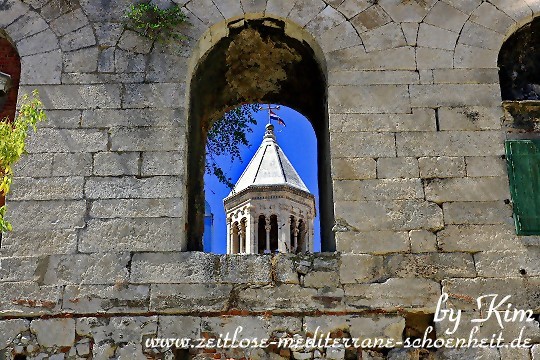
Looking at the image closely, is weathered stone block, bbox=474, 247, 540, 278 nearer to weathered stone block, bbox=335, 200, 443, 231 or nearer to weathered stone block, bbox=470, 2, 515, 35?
weathered stone block, bbox=335, 200, 443, 231

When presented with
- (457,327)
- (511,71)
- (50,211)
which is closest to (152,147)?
(50,211)

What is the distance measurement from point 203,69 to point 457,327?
12.1ft

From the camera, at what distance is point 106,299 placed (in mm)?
5887

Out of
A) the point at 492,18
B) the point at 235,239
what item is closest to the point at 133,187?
the point at 492,18

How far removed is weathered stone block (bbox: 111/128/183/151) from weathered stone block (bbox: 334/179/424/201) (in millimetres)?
1545

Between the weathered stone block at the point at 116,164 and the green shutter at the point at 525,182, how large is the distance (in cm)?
340

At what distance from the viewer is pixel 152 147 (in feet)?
21.1

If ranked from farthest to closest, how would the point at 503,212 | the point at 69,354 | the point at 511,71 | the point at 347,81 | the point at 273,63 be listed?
the point at 273,63
the point at 511,71
the point at 347,81
the point at 503,212
the point at 69,354

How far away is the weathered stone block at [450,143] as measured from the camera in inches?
252

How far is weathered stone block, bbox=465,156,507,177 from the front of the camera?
20.7 feet

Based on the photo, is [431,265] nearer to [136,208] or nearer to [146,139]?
[136,208]

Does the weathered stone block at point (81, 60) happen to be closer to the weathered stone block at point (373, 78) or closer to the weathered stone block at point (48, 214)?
the weathered stone block at point (48, 214)

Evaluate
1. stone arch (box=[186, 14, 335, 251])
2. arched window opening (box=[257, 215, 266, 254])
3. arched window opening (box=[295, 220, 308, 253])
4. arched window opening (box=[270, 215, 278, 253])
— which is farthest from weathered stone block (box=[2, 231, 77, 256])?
arched window opening (box=[257, 215, 266, 254])

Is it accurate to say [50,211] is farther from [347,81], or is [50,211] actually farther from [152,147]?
[347,81]
